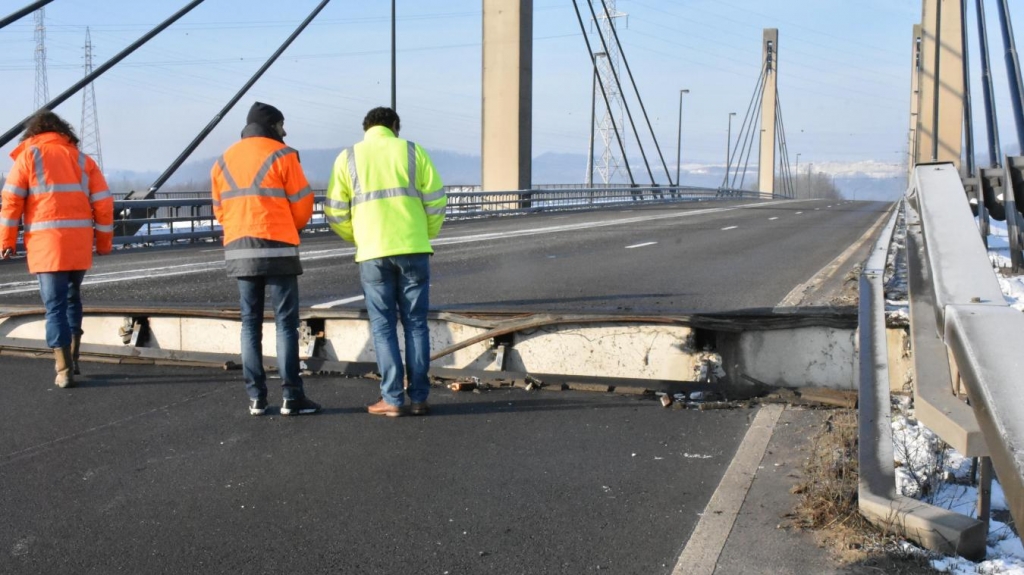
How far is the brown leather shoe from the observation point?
17.7 feet

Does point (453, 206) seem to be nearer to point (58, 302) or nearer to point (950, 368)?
point (58, 302)

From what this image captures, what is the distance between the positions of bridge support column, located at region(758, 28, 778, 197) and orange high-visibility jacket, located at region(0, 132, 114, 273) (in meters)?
82.9

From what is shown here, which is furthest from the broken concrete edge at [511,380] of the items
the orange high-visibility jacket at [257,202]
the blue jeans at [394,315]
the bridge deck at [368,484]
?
the orange high-visibility jacket at [257,202]

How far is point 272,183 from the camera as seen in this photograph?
5438 millimetres

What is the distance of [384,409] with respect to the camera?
5.42 meters

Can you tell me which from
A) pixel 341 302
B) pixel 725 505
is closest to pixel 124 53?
pixel 341 302

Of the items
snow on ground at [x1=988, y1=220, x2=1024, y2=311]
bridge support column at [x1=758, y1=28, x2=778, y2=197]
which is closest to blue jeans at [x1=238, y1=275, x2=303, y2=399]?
snow on ground at [x1=988, y1=220, x2=1024, y2=311]

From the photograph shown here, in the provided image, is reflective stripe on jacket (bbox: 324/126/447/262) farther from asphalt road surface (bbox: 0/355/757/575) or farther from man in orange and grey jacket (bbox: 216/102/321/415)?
asphalt road surface (bbox: 0/355/757/575)

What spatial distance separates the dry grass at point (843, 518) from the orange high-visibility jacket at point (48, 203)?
4729 millimetres

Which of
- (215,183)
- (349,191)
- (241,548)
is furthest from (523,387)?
(241,548)

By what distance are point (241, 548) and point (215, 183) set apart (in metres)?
2.59

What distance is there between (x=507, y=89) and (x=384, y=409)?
26.4 metres

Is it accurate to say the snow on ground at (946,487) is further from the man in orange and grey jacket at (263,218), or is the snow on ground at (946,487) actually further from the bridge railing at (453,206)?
the bridge railing at (453,206)

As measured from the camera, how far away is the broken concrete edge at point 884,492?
3.16 metres
